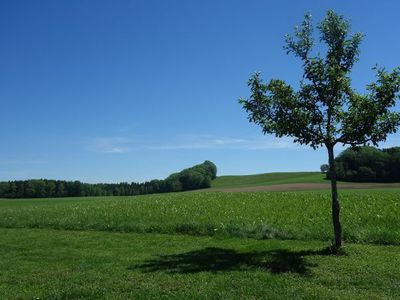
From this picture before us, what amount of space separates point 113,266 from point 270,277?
4.22m

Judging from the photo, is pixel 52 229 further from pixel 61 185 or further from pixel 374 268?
pixel 61 185

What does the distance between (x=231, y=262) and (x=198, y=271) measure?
1.41 meters

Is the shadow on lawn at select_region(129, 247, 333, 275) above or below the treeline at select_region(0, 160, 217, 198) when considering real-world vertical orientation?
below

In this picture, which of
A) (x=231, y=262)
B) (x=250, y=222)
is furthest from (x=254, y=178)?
(x=231, y=262)

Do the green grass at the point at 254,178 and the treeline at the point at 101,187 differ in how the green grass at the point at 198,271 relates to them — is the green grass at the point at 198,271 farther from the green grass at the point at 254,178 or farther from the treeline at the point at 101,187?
the green grass at the point at 254,178

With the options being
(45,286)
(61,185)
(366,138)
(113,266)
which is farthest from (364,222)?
(61,185)

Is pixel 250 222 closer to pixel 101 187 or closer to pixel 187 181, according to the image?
pixel 187 181

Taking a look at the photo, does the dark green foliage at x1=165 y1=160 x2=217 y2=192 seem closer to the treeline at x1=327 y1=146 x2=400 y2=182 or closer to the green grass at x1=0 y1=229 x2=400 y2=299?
the treeline at x1=327 y1=146 x2=400 y2=182

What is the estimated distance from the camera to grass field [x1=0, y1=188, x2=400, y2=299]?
9.80m

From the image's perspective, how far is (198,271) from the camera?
11.5 m

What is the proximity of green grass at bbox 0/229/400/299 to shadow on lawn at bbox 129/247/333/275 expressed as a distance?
2 centimetres

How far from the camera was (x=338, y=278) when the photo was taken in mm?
10555

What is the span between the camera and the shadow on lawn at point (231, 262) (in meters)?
11.6

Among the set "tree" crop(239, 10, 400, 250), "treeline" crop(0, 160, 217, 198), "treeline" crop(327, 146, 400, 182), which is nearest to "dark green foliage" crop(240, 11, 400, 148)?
"tree" crop(239, 10, 400, 250)
